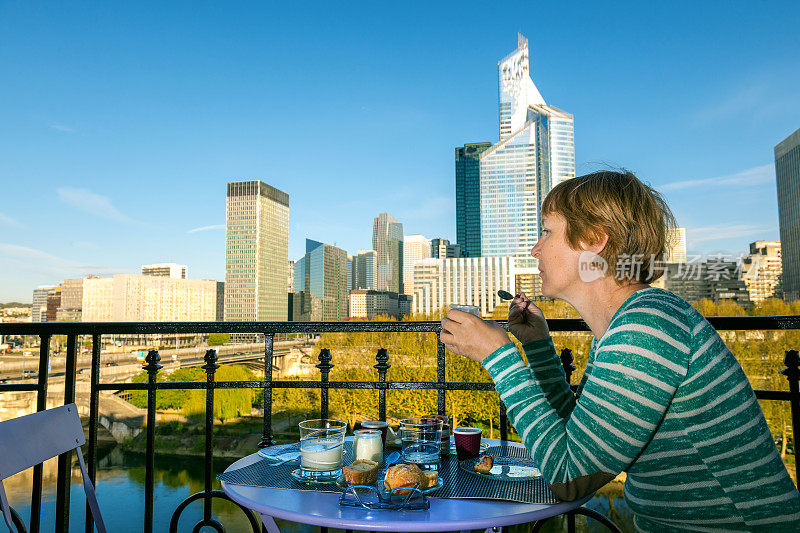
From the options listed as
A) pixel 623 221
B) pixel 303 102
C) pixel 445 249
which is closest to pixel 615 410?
pixel 623 221

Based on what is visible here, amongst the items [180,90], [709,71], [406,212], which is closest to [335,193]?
[406,212]

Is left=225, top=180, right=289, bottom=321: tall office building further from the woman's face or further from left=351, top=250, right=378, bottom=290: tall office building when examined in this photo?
the woman's face

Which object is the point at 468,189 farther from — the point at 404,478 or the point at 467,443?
the point at 404,478

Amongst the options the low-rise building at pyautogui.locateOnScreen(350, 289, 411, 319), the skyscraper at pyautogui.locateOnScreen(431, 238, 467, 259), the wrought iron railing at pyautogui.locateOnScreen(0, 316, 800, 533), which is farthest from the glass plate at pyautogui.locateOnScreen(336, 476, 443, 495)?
the skyscraper at pyautogui.locateOnScreen(431, 238, 467, 259)

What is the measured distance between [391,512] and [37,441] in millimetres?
907

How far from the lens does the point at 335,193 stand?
3344 inches

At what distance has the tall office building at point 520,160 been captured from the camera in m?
83.0

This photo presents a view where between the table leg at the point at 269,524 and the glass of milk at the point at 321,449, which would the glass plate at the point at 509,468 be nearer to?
the glass of milk at the point at 321,449

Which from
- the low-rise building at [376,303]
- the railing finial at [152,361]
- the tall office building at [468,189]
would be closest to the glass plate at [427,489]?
the railing finial at [152,361]

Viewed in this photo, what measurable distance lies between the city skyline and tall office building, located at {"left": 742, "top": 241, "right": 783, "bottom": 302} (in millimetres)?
2270

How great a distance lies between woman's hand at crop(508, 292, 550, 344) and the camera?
1304 millimetres

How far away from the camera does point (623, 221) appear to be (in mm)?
1031

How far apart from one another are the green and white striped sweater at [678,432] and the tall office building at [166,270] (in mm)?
102222

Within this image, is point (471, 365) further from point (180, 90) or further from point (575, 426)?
point (180, 90)
